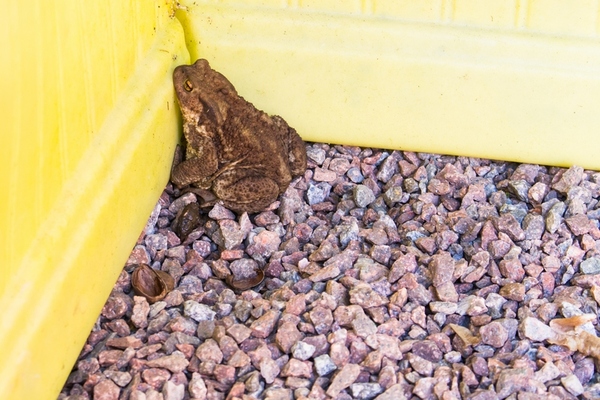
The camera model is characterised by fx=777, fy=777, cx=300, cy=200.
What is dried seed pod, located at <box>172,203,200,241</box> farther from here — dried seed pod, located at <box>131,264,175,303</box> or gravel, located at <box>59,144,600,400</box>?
dried seed pod, located at <box>131,264,175,303</box>

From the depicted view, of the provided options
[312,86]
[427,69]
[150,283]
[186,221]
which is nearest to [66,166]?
[150,283]

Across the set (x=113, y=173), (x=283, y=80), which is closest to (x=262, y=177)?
(x=283, y=80)

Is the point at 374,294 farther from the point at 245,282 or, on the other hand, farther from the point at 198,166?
the point at 198,166

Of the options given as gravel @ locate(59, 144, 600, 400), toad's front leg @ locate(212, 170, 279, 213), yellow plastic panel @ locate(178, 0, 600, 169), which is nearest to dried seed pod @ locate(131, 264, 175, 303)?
gravel @ locate(59, 144, 600, 400)

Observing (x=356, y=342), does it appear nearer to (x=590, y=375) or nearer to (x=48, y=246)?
(x=590, y=375)

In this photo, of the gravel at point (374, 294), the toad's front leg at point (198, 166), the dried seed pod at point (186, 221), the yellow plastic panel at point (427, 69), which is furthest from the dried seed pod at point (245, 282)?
the yellow plastic panel at point (427, 69)

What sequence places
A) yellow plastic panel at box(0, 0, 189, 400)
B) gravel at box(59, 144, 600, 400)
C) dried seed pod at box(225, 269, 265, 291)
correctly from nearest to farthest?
yellow plastic panel at box(0, 0, 189, 400) < gravel at box(59, 144, 600, 400) < dried seed pod at box(225, 269, 265, 291)
